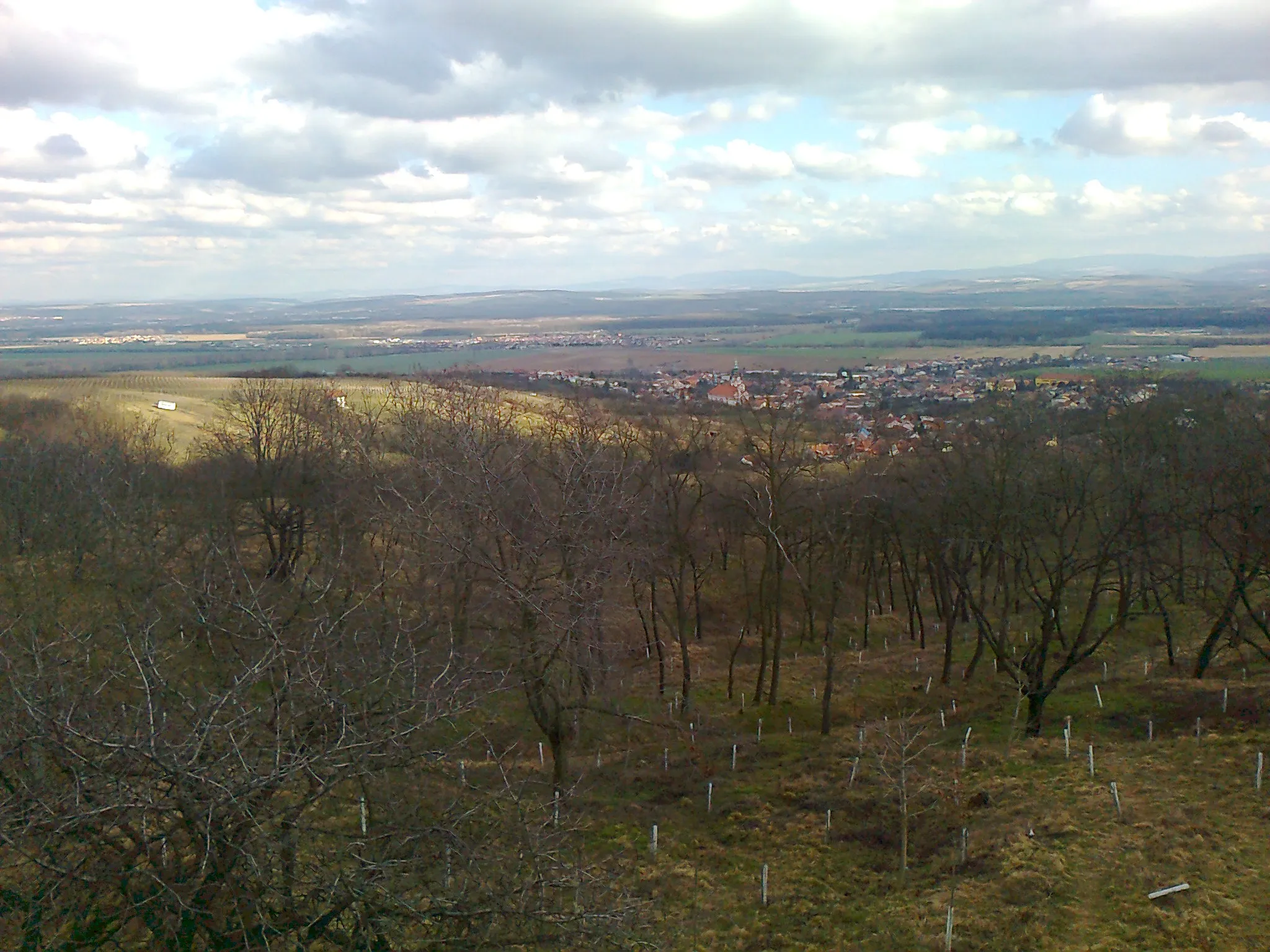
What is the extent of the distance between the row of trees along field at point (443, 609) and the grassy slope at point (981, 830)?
1239 mm

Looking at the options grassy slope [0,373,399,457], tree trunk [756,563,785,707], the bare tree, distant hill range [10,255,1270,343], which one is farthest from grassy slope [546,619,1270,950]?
distant hill range [10,255,1270,343]

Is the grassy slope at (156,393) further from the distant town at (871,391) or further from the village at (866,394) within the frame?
the village at (866,394)

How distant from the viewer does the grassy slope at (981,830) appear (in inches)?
387

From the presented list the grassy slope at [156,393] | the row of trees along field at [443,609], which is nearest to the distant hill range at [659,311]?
the grassy slope at [156,393]

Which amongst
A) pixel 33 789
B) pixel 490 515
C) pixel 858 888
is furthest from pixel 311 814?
pixel 858 888

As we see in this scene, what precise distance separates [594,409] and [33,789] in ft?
65.8

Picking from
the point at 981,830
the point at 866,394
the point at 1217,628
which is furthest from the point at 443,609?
the point at 866,394

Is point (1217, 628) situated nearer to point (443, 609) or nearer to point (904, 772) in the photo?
point (904, 772)

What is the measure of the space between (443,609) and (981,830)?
13.5 metres

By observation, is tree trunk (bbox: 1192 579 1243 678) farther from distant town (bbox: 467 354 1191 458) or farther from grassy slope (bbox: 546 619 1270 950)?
distant town (bbox: 467 354 1191 458)

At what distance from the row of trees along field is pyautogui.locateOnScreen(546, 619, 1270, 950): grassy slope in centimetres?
124

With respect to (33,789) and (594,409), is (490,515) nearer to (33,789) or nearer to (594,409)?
(33,789)

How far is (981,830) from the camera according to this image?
12570 millimetres

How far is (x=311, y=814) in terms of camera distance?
25.0ft
